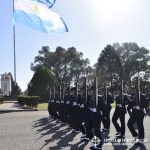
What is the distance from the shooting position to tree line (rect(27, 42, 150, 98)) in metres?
55.7

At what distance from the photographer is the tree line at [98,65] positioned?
183ft

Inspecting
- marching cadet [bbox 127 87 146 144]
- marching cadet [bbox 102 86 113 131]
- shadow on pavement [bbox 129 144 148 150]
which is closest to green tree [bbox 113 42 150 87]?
marching cadet [bbox 102 86 113 131]

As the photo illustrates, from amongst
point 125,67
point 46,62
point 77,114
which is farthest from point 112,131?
point 46,62

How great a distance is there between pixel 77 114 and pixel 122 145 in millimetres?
3357

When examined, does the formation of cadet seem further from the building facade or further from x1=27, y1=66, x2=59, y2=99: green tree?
the building facade

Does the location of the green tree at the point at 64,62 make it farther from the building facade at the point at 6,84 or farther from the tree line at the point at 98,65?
the building facade at the point at 6,84

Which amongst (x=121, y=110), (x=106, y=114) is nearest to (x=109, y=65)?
(x=106, y=114)

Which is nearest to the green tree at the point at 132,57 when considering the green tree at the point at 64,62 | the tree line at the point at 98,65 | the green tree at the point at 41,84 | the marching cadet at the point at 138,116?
the tree line at the point at 98,65

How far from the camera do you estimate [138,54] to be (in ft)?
288

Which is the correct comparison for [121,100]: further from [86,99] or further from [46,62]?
[46,62]

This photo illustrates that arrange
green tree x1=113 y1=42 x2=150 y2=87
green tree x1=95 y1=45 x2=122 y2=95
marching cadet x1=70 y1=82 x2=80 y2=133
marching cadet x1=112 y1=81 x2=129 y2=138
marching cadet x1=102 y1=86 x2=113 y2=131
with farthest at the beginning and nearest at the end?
1. green tree x1=113 y1=42 x2=150 y2=87
2. green tree x1=95 y1=45 x2=122 y2=95
3. marching cadet x1=102 y1=86 x2=113 y2=131
4. marching cadet x1=70 y1=82 x2=80 y2=133
5. marching cadet x1=112 y1=81 x2=129 y2=138

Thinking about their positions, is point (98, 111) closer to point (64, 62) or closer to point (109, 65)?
point (109, 65)

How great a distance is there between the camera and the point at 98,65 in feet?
290

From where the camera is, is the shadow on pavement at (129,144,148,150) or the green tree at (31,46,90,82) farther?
the green tree at (31,46,90,82)
